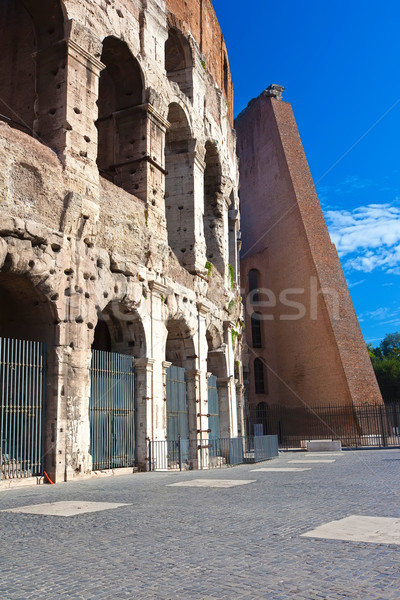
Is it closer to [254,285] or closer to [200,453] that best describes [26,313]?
[200,453]

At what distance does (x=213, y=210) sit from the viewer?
62.7 feet

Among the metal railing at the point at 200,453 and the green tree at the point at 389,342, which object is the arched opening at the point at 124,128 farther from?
the green tree at the point at 389,342

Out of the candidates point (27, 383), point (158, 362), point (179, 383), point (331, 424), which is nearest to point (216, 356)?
point (179, 383)

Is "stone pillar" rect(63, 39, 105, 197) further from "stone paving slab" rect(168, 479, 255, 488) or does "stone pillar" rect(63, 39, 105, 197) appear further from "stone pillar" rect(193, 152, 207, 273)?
"stone paving slab" rect(168, 479, 255, 488)

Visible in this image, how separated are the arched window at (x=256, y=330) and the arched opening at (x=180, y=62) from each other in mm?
17594

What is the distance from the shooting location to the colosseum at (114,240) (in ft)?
30.2

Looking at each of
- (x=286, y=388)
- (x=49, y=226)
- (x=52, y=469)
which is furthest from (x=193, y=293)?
(x=286, y=388)

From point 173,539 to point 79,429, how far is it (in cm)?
600

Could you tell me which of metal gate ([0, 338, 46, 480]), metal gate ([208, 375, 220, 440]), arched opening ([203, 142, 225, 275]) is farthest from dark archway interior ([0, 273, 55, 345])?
arched opening ([203, 142, 225, 275])

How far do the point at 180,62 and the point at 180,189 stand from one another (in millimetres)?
4204

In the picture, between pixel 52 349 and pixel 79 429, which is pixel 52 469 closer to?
pixel 79 429

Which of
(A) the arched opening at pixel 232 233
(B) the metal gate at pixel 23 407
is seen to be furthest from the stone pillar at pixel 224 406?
(B) the metal gate at pixel 23 407

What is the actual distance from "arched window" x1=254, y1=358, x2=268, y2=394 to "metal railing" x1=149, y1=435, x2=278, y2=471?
15.9 metres

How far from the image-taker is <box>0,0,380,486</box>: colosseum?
30.2 feet
